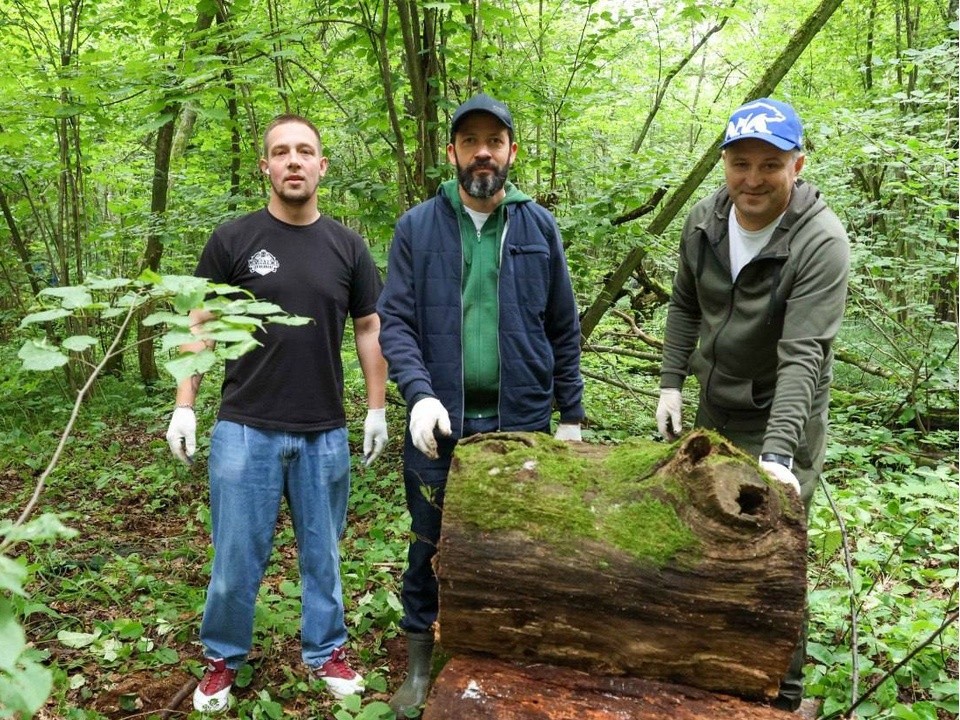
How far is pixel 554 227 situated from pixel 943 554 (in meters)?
3.12

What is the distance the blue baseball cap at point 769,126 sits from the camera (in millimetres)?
2434

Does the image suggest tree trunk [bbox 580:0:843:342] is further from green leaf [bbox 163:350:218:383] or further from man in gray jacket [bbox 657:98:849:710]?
green leaf [bbox 163:350:218:383]

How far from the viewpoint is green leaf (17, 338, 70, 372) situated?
4.66ft

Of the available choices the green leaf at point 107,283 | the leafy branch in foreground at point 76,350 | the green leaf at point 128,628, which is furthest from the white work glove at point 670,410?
the green leaf at point 128,628

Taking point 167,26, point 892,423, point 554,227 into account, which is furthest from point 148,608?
point 892,423

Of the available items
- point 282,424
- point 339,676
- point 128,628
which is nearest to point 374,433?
point 282,424

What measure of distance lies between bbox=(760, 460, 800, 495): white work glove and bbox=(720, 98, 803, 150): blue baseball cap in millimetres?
1099

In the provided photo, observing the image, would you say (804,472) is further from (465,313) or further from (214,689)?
(214,689)

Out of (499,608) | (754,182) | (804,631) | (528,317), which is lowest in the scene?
(804,631)

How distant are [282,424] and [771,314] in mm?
1977

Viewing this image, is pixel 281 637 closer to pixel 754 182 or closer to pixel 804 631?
pixel 804 631

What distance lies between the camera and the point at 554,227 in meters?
3.15

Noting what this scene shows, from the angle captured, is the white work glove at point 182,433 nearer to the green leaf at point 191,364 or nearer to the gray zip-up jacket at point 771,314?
the green leaf at point 191,364

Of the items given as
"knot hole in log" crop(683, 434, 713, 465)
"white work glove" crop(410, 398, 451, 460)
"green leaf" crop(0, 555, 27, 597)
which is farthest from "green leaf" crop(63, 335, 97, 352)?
"knot hole in log" crop(683, 434, 713, 465)
